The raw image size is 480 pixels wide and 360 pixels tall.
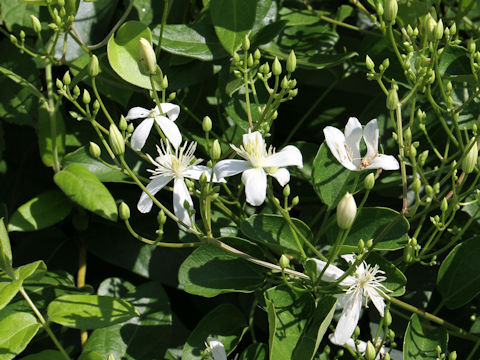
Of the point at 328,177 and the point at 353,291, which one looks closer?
the point at 353,291

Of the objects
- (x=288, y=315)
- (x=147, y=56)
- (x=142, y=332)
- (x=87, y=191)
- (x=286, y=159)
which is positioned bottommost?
(x=142, y=332)

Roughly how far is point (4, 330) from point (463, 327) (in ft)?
2.38

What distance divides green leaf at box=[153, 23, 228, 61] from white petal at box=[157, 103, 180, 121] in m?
0.14

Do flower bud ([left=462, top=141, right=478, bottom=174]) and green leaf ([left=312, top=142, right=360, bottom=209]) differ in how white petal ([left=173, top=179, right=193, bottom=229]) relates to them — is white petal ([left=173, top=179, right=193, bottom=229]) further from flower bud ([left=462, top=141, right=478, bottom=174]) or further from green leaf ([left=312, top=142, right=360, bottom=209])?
flower bud ([left=462, top=141, right=478, bottom=174])

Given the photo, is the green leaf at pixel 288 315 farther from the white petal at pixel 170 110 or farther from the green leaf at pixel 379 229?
the white petal at pixel 170 110

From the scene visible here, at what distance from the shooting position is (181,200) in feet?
3.03

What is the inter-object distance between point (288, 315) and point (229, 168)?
0.23m

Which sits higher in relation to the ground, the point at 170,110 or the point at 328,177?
the point at 170,110

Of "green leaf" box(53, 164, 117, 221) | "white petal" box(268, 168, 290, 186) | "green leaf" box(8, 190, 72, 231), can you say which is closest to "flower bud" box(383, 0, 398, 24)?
"white petal" box(268, 168, 290, 186)

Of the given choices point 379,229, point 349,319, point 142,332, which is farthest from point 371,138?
point 142,332

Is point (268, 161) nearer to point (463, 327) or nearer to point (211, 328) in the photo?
point (211, 328)

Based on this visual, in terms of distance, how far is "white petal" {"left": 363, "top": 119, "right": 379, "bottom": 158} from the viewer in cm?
93

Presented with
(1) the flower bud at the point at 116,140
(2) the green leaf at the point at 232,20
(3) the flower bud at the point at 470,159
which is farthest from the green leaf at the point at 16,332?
(3) the flower bud at the point at 470,159

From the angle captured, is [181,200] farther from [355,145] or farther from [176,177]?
[355,145]
